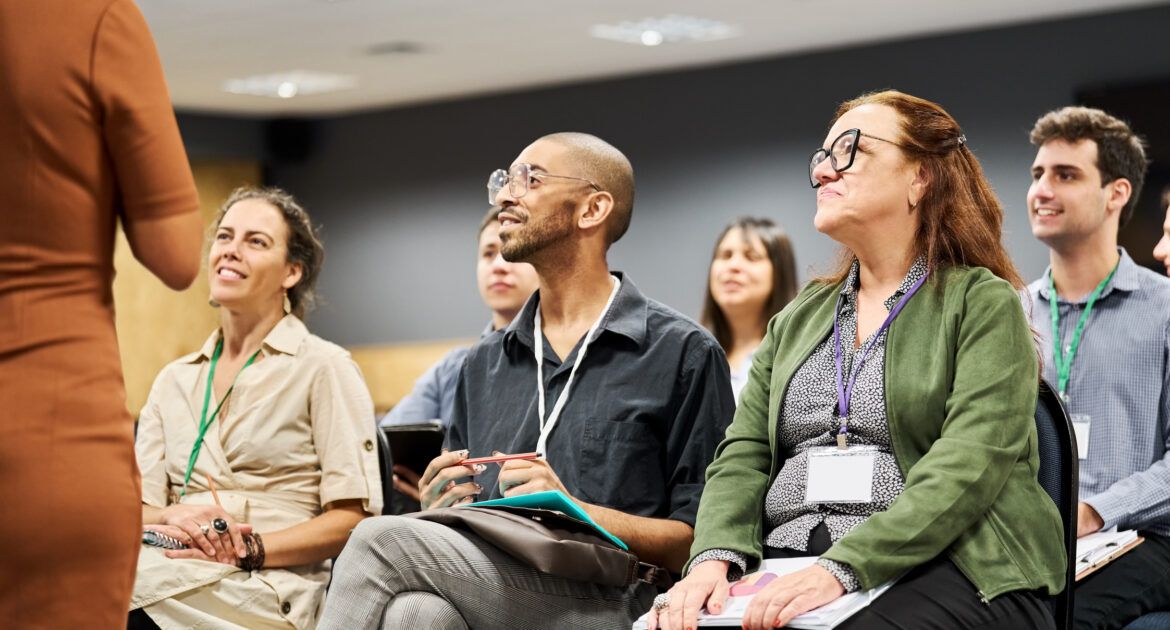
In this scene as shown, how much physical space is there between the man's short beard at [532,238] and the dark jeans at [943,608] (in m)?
1.19

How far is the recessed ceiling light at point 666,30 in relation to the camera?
8672mm

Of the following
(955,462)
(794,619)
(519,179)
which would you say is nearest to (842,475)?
(955,462)

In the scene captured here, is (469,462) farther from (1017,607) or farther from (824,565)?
(1017,607)

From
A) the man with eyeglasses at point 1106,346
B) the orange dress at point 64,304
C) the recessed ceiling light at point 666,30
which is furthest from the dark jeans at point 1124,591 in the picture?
the recessed ceiling light at point 666,30

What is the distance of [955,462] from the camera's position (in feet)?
6.35

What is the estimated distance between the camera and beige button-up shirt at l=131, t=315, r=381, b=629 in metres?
2.96

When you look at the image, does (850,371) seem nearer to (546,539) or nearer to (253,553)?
(546,539)

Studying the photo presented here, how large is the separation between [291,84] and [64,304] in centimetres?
975

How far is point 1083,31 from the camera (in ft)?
27.9

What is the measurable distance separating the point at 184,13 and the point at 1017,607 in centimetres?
738

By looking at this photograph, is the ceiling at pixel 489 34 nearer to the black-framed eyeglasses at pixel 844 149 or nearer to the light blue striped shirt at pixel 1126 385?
the light blue striped shirt at pixel 1126 385

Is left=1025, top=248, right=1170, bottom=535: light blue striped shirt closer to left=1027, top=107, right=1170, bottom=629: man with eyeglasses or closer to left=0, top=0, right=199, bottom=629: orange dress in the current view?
left=1027, top=107, right=1170, bottom=629: man with eyeglasses

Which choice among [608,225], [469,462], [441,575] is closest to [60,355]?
[441,575]

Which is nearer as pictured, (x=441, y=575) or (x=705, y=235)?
(x=441, y=575)
